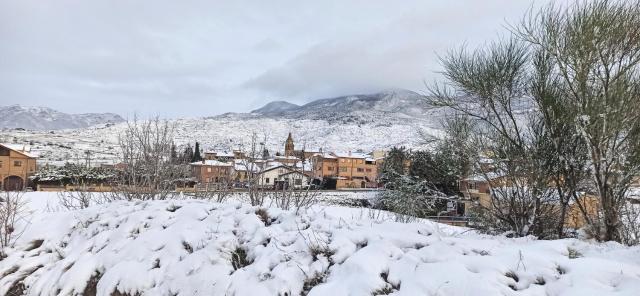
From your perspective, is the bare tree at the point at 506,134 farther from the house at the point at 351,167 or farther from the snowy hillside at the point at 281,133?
the snowy hillside at the point at 281,133

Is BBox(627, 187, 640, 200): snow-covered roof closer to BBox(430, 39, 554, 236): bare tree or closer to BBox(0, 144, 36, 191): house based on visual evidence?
BBox(430, 39, 554, 236): bare tree

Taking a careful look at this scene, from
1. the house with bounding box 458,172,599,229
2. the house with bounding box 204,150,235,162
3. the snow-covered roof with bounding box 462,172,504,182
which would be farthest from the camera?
the house with bounding box 204,150,235,162

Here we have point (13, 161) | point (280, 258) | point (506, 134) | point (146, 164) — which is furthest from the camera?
point (13, 161)

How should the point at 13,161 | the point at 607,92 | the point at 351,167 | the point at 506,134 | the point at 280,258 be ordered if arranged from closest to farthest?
the point at 280,258 → the point at 607,92 → the point at 506,134 → the point at 13,161 → the point at 351,167

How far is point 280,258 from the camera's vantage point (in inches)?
176

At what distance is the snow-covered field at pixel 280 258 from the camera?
11.6ft

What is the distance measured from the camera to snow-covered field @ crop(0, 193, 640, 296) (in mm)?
3523

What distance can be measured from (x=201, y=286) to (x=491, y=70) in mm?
7463

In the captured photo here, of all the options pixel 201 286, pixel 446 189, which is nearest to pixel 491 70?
pixel 446 189

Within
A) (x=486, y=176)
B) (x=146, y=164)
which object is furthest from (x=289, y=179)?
(x=486, y=176)

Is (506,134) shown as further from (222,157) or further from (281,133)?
(281,133)

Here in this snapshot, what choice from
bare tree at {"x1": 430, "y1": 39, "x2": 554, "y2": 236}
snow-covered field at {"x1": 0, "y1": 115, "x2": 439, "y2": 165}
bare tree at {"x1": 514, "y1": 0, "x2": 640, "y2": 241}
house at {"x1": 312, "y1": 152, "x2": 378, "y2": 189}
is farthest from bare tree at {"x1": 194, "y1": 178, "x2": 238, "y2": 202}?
snow-covered field at {"x1": 0, "y1": 115, "x2": 439, "y2": 165}

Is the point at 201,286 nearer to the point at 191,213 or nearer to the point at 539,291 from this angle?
the point at 191,213

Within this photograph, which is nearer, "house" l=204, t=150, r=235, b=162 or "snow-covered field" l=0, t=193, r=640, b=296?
"snow-covered field" l=0, t=193, r=640, b=296
